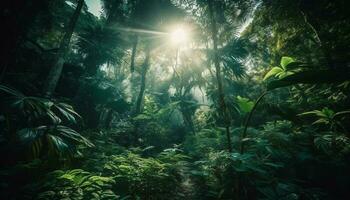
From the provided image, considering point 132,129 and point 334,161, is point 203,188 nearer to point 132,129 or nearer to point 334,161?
point 334,161

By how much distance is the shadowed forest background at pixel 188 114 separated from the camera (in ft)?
9.43

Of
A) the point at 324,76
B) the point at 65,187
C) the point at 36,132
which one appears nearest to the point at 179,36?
the point at 65,187

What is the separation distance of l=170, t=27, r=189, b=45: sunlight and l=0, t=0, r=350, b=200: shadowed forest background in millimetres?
93

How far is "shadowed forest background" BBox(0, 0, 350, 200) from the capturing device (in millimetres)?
2874

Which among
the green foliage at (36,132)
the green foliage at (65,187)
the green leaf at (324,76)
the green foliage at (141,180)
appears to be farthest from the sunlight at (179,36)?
the green leaf at (324,76)

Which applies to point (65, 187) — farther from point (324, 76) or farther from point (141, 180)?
point (324, 76)

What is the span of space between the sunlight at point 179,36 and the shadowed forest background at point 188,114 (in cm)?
9

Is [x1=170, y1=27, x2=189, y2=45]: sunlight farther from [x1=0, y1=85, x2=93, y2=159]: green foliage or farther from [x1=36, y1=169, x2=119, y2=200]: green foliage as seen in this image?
[x1=0, y1=85, x2=93, y2=159]: green foliage

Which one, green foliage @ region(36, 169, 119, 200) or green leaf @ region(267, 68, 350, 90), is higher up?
green leaf @ region(267, 68, 350, 90)

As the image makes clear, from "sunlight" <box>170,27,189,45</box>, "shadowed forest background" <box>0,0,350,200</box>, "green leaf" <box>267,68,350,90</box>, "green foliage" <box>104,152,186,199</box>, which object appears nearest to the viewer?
"green leaf" <box>267,68,350,90</box>

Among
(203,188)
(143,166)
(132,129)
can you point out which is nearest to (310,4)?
(203,188)

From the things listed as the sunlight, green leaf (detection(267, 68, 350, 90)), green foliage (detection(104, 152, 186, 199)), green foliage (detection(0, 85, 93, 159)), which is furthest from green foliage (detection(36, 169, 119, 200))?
the sunlight

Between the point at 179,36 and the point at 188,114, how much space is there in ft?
17.3

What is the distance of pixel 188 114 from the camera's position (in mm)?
13672
